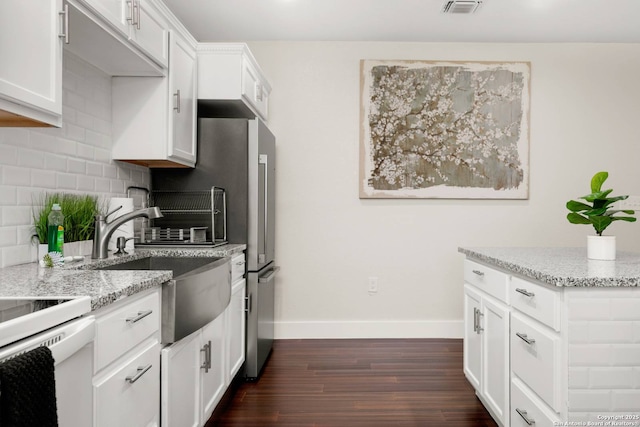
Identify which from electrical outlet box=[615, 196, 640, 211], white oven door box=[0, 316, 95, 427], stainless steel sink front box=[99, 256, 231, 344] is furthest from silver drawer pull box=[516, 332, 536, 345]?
electrical outlet box=[615, 196, 640, 211]

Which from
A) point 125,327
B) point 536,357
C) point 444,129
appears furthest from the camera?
point 444,129

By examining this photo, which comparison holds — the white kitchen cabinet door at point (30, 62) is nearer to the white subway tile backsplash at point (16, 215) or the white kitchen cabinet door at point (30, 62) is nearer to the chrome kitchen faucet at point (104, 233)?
the white subway tile backsplash at point (16, 215)

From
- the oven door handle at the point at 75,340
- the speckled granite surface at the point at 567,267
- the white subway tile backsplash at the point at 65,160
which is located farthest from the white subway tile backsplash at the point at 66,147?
the speckled granite surface at the point at 567,267

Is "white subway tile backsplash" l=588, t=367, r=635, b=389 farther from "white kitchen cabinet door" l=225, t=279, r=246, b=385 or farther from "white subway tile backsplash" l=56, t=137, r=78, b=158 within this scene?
"white subway tile backsplash" l=56, t=137, r=78, b=158

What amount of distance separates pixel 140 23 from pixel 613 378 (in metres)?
2.41

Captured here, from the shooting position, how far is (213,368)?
223 cm

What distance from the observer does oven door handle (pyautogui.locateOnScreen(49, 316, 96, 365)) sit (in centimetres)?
95

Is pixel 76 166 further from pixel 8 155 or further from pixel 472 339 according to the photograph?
pixel 472 339

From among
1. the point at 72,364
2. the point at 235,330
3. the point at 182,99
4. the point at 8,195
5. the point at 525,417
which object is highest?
the point at 182,99

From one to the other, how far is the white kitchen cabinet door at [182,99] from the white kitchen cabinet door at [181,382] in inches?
45.6

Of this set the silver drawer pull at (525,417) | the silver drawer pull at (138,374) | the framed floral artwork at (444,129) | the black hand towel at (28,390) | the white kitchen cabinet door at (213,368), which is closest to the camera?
the black hand towel at (28,390)

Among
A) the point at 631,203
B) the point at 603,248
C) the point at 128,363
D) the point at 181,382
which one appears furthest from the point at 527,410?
the point at 631,203

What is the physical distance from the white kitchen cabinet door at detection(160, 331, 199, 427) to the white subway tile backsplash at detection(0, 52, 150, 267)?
2.50ft

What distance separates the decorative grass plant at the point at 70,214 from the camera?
1.98 metres
